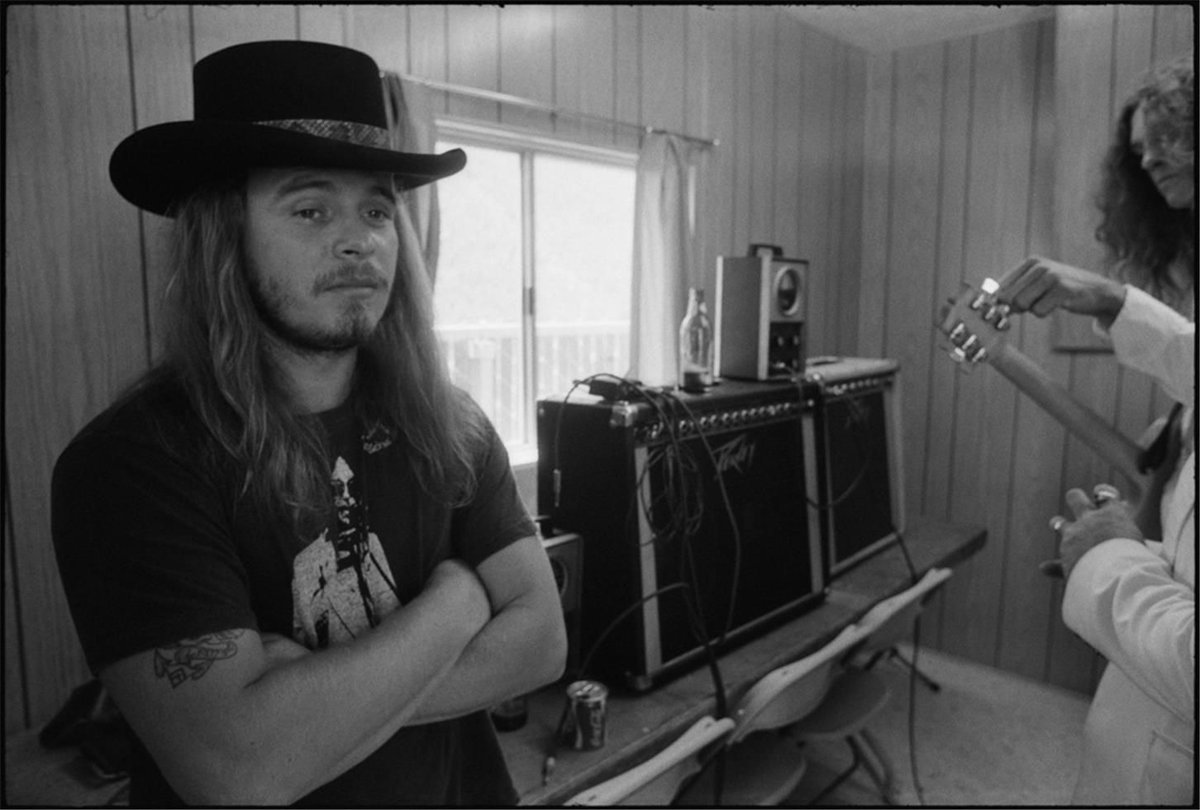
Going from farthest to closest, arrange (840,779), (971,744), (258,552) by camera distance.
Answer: (971,744) → (840,779) → (258,552)

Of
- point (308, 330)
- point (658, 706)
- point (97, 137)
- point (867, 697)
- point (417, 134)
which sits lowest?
point (867, 697)

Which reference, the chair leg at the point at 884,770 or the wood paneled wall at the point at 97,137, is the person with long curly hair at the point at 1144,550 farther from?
the wood paneled wall at the point at 97,137

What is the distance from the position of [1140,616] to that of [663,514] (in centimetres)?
80

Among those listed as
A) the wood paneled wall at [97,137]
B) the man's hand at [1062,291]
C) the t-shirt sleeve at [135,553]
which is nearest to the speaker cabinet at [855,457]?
the man's hand at [1062,291]

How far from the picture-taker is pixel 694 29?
291 cm

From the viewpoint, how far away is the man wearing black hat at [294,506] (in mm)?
822

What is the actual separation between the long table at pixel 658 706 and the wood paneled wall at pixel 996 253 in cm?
143

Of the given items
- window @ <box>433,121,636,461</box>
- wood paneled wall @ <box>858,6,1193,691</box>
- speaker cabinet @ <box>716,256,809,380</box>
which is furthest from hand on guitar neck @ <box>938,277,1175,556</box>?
wood paneled wall @ <box>858,6,1193,691</box>

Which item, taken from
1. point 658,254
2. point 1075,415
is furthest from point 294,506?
point 658,254

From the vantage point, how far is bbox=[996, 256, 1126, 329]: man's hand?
142 centimetres

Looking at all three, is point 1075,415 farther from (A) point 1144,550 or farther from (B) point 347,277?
(B) point 347,277

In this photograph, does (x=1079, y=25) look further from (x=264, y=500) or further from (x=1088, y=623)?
(x=264, y=500)

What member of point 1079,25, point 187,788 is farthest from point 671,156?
point 187,788

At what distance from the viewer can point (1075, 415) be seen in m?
1.79
